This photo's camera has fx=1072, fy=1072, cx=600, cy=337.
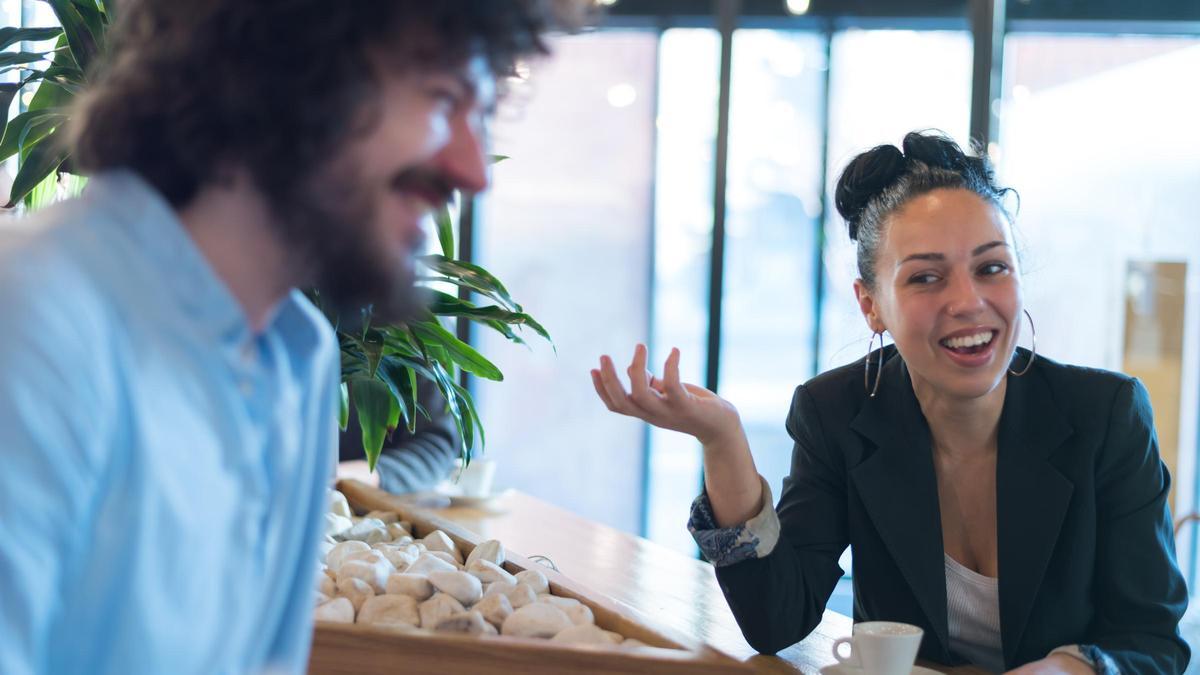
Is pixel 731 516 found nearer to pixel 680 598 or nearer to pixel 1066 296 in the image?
pixel 680 598

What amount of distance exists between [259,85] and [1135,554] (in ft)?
4.41

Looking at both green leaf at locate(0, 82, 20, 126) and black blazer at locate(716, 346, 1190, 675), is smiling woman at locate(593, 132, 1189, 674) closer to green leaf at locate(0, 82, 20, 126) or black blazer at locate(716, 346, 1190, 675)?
black blazer at locate(716, 346, 1190, 675)

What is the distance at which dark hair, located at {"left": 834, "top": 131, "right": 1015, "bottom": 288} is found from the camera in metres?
1.70

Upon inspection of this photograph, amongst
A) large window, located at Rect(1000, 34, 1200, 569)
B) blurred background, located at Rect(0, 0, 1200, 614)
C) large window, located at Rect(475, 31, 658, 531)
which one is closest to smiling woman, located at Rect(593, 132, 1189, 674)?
blurred background, located at Rect(0, 0, 1200, 614)

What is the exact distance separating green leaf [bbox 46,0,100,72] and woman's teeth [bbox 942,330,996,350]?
1.30 meters

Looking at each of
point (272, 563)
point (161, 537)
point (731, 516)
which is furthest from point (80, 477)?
point (731, 516)

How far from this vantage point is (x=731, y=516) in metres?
1.46

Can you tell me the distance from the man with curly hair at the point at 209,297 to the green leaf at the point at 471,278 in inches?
30.1

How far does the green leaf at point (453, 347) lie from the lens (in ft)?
5.27

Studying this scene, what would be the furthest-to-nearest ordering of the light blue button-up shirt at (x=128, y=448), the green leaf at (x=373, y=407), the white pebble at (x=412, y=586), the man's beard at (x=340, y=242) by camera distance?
the green leaf at (x=373, y=407) < the white pebble at (x=412, y=586) < the man's beard at (x=340, y=242) < the light blue button-up shirt at (x=128, y=448)

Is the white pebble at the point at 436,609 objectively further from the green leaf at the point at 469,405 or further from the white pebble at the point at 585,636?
the green leaf at the point at 469,405

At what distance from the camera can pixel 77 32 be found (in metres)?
1.51

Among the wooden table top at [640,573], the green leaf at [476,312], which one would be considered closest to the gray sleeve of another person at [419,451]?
the wooden table top at [640,573]

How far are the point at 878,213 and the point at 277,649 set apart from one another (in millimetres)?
Answer: 1257
